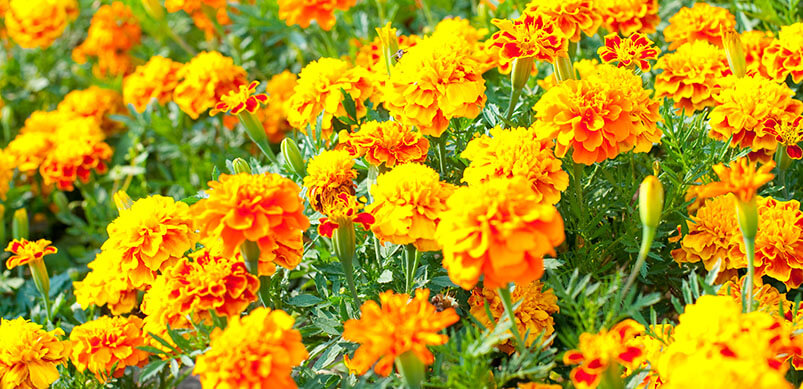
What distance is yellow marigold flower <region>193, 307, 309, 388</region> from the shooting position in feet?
3.28

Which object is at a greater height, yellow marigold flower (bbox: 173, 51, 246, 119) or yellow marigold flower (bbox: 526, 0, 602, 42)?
yellow marigold flower (bbox: 526, 0, 602, 42)

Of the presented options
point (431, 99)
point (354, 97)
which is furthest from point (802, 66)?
point (354, 97)

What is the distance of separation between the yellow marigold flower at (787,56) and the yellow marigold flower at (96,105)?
7.04ft

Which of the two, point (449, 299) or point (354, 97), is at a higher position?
point (354, 97)

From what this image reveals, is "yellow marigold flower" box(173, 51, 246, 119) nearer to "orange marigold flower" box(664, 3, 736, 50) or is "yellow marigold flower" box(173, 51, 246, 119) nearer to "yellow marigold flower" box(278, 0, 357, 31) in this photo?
"yellow marigold flower" box(278, 0, 357, 31)

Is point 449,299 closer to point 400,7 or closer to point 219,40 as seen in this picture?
point 400,7

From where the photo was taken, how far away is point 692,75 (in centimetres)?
165

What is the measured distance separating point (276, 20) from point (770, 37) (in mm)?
1551

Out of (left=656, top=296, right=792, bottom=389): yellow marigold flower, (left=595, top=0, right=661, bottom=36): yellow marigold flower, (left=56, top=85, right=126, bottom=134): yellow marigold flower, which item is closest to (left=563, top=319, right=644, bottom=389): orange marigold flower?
(left=656, top=296, right=792, bottom=389): yellow marigold flower

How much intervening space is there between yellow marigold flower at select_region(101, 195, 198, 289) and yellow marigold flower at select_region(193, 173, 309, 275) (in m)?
0.25

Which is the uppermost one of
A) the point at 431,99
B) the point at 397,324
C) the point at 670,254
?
the point at 431,99

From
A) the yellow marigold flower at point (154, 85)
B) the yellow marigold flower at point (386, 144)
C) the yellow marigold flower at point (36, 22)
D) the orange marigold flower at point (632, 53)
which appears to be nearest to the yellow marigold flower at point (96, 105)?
the yellow marigold flower at point (36, 22)

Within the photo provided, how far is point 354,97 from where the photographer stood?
168 cm

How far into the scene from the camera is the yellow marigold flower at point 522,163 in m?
1.28
